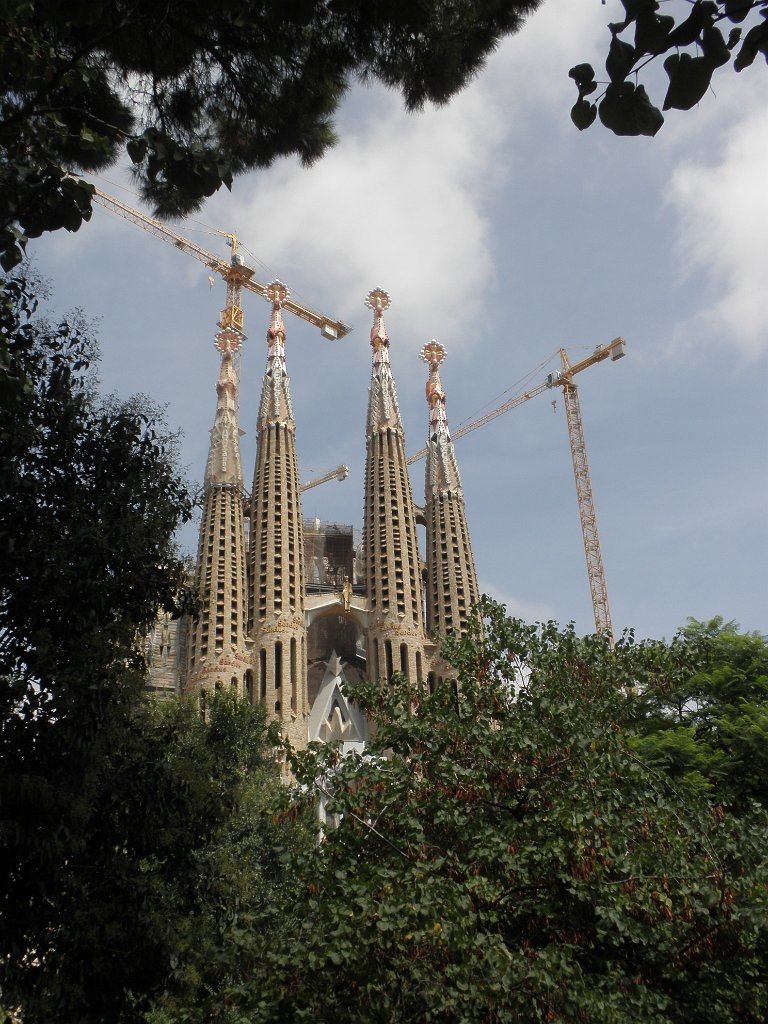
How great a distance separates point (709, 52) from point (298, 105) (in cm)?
402

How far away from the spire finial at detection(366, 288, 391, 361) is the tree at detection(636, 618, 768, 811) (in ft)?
95.3

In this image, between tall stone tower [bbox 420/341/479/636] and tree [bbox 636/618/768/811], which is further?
tall stone tower [bbox 420/341/479/636]

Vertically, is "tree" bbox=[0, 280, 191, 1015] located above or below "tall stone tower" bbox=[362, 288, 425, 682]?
below

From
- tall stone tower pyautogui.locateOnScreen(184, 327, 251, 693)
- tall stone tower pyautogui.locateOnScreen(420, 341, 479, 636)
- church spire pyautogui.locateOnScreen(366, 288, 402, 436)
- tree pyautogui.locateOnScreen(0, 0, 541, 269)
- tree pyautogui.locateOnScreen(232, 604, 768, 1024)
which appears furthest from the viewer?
church spire pyautogui.locateOnScreen(366, 288, 402, 436)

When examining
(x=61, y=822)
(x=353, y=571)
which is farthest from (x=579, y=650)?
(x=353, y=571)

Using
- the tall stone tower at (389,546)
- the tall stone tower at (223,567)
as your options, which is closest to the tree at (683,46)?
the tall stone tower at (223,567)

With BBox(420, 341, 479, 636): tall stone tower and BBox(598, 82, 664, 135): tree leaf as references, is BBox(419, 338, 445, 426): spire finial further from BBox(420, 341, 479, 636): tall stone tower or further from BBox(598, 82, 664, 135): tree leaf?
BBox(598, 82, 664, 135): tree leaf

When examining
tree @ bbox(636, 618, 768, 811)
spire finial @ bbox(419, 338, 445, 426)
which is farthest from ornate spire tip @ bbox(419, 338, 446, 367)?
tree @ bbox(636, 618, 768, 811)

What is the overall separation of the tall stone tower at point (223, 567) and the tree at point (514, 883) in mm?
23853

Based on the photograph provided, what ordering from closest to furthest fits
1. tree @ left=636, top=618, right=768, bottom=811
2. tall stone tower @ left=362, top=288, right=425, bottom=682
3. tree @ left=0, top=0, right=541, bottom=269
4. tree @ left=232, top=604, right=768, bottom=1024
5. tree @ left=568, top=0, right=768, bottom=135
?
tree @ left=568, top=0, right=768, bottom=135 < tree @ left=0, top=0, right=541, bottom=269 < tree @ left=232, top=604, right=768, bottom=1024 < tree @ left=636, top=618, right=768, bottom=811 < tall stone tower @ left=362, top=288, right=425, bottom=682

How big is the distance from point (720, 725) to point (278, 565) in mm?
23754

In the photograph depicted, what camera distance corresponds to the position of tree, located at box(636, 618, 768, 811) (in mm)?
13602

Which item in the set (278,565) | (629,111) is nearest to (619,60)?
(629,111)

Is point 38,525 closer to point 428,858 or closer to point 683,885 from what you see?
point 428,858
